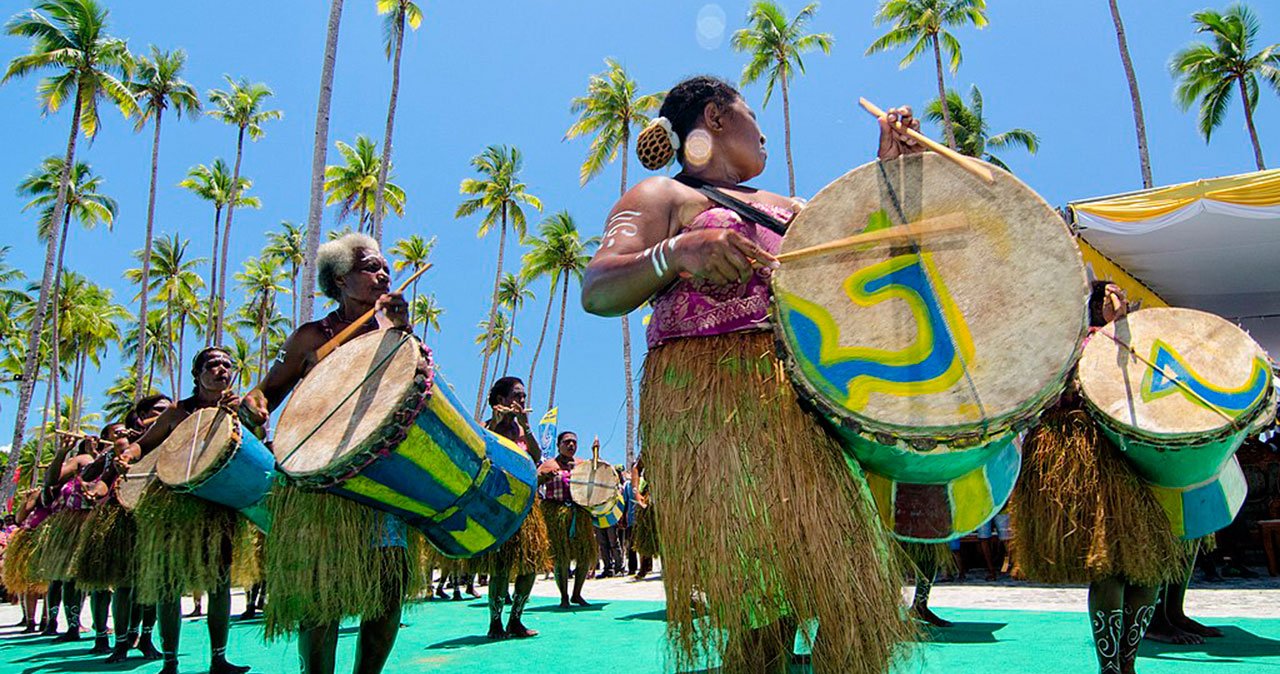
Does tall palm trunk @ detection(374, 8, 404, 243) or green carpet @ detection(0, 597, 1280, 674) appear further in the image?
tall palm trunk @ detection(374, 8, 404, 243)

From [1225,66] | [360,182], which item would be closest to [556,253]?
[360,182]

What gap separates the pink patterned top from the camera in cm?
195

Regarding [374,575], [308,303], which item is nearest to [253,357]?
[308,303]

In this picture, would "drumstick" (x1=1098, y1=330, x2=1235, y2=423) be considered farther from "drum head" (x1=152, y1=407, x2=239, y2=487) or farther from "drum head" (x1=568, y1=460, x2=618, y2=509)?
"drum head" (x1=568, y1=460, x2=618, y2=509)

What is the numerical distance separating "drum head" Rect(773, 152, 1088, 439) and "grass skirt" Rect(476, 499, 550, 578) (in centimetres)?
502

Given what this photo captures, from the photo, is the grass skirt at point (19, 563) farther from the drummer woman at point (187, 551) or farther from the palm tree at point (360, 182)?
the palm tree at point (360, 182)

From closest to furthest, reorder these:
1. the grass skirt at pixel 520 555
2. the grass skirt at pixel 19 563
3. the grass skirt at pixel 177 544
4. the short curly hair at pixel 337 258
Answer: the short curly hair at pixel 337 258
the grass skirt at pixel 177 544
the grass skirt at pixel 520 555
the grass skirt at pixel 19 563

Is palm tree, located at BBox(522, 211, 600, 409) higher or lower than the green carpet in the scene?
higher

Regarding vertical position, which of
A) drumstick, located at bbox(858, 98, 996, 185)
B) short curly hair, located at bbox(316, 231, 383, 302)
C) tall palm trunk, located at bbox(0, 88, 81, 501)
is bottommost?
drumstick, located at bbox(858, 98, 996, 185)

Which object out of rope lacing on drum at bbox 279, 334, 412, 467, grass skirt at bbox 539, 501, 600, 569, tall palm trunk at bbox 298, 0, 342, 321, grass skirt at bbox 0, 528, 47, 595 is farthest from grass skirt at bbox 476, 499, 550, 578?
tall palm trunk at bbox 298, 0, 342, 321

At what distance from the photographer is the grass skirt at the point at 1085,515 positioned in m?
3.15

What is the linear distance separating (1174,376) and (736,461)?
2190 mm

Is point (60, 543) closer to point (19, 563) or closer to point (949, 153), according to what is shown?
point (19, 563)

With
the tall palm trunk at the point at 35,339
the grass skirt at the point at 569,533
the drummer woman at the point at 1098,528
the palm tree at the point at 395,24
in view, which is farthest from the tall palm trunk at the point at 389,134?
the drummer woman at the point at 1098,528
